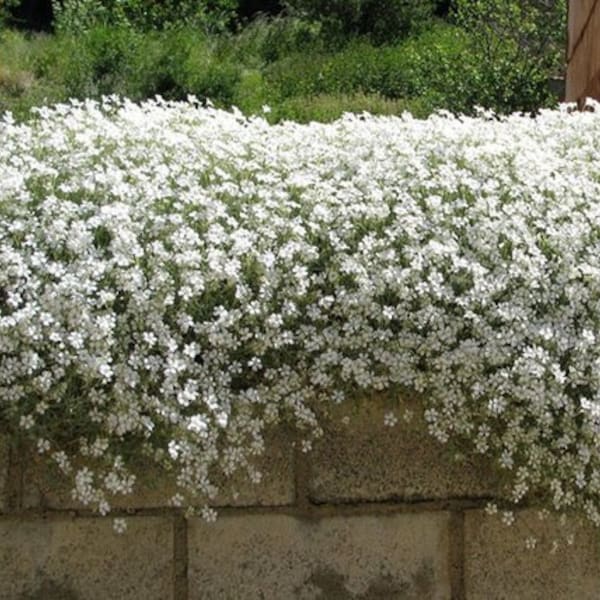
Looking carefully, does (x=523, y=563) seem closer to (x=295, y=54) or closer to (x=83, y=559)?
(x=83, y=559)

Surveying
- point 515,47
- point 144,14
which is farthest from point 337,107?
point 144,14

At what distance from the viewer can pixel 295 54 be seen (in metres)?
16.2

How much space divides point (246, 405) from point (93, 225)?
0.45 meters

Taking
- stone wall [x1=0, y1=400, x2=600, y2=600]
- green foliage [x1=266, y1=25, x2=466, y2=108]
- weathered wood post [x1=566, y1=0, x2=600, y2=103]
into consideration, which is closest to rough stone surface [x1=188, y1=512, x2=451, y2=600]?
stone wall [x1=0, y1=400, x2=600, y2=600]

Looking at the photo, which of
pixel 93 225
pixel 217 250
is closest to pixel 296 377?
pixel 217 250

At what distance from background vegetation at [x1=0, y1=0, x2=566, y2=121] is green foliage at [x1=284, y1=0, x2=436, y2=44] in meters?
0.02

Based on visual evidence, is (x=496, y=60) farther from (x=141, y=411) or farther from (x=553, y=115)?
(x=141, y=411)

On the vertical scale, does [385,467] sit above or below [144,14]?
below

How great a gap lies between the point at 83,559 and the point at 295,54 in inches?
556

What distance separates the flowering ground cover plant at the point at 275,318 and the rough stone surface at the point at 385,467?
2.3 inches

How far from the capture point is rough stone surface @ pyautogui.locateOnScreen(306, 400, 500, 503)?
8.39ft

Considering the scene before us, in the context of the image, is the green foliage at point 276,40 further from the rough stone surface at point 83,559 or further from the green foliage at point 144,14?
the rough stone surface at point 83,559

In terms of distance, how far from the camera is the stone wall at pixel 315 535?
8.30ft

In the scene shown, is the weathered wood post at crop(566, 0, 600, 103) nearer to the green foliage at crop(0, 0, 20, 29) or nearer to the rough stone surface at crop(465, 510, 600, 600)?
the rough stone surface at crop(465, 510, 600, 600)
